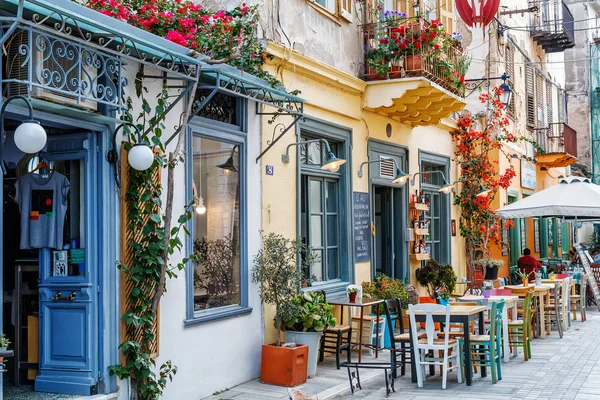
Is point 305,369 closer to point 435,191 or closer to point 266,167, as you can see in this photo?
point 266,167

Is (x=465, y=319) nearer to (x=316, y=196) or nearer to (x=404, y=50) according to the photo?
(x=316, y=196)

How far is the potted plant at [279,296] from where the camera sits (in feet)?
30.1

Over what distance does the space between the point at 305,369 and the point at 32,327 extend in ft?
10.1

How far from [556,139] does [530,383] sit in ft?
60.2

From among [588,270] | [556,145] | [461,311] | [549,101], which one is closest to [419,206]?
[588,270]

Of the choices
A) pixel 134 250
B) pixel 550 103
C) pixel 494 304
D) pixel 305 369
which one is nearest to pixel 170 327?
pixel 134 250

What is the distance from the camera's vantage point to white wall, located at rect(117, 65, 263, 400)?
26.9ft

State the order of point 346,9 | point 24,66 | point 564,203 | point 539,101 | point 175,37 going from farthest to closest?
point 539,101 → point 564,203 → point 346,9 → point 175,37 → point 24,66

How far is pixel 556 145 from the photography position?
26562 millimetres

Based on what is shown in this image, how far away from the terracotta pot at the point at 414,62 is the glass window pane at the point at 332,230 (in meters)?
2.57

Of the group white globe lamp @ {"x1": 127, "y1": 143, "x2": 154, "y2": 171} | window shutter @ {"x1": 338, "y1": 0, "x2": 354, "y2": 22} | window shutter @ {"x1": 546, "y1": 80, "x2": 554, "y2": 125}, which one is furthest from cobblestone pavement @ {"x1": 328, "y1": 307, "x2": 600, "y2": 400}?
window shutter @ {"x1": 546, "y1": 80, "x2": 554, "y2": 125}

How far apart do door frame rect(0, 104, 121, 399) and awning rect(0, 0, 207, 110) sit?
435 mm

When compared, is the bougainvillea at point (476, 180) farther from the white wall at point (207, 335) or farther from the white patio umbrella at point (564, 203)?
the white wall at point (207, 335)

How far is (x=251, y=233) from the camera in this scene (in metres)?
9.77
